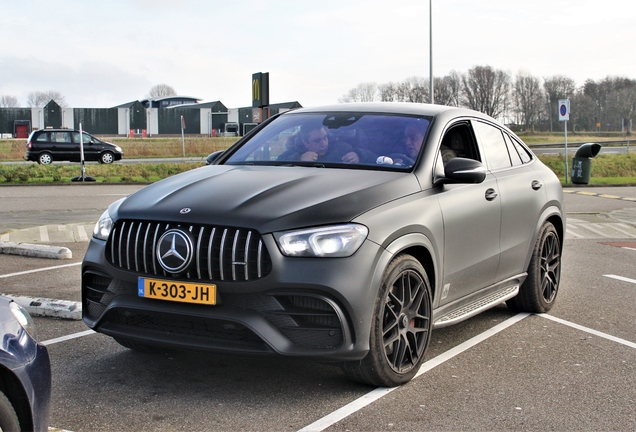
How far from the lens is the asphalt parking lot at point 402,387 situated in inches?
156

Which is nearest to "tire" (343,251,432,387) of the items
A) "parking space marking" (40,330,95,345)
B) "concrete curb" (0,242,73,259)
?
"parking space marking" (40,330,95,345)

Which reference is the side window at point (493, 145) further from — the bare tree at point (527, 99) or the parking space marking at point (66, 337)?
the bare tree at point (527, 99)

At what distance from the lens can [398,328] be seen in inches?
176

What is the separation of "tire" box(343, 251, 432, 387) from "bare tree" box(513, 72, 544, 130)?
4334 inches

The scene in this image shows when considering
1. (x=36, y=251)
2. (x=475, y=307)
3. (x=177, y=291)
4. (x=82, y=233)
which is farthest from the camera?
(x=82, y=233)

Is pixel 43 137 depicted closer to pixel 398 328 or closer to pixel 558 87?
pixel 398 328

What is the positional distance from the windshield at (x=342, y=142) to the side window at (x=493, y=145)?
2.68 ft

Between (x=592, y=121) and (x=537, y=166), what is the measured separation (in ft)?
369

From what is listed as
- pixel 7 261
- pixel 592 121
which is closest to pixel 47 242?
pixel 7 261

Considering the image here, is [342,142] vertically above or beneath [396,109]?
beneath

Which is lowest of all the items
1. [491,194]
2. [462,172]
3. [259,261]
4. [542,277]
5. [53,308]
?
[53,308]

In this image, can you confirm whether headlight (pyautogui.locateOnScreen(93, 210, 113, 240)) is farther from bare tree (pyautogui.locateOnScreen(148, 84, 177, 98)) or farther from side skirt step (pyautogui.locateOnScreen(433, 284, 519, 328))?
bare tree (pyautogui.locateOnScreen(148, 84, 177, 98))

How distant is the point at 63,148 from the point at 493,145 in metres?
31.5

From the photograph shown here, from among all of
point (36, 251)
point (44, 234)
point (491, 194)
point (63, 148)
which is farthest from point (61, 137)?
point (491, 194)
